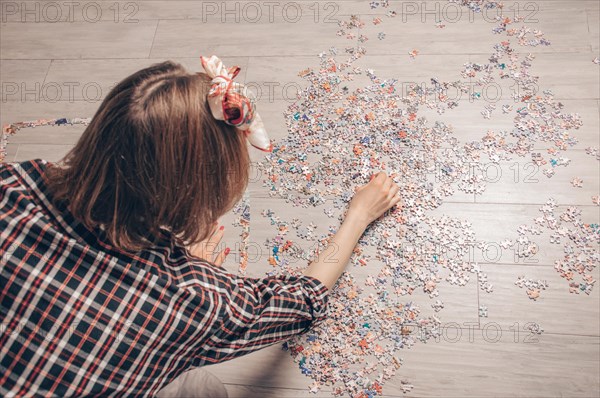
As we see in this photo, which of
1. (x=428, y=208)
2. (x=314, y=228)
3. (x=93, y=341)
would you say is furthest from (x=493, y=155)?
(x=93, y=341)

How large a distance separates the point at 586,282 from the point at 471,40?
1.15 m

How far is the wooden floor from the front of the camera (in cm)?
200

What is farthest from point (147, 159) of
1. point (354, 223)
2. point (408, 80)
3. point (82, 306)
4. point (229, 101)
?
point (408, 80)

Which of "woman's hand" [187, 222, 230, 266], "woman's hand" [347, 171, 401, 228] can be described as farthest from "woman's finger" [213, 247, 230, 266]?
"woman's hand" [347, 171, 401, 228]

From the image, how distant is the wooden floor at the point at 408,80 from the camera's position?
6.56ft

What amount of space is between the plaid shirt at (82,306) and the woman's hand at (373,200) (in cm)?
86

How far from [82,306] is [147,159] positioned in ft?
1.20

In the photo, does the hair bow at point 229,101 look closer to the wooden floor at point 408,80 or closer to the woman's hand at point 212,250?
the woman's hand at point 212,250

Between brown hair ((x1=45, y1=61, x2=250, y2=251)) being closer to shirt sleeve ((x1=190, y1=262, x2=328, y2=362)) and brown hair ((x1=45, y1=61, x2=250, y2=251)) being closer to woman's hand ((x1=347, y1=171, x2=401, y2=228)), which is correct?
shirt sleeve ((x1=190, y1=262, x2=328, y2=362))

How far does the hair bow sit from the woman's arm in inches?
27.5

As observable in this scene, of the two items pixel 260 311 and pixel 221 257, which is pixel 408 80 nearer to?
pixel 221 257

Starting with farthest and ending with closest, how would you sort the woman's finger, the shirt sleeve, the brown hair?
the woman's finger
the shirt sleeve
the brown hair

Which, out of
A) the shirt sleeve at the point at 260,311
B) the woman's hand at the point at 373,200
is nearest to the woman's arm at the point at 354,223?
the woman's hand at the point at 373,200

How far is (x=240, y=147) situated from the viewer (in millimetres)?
1414
